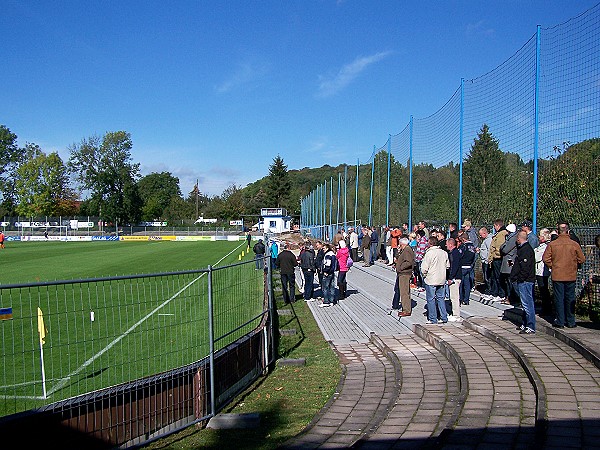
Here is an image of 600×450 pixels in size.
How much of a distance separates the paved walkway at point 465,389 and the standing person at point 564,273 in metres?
0.29

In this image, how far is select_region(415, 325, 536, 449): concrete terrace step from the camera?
5.14m

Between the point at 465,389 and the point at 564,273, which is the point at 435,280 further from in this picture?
the point at 465,389

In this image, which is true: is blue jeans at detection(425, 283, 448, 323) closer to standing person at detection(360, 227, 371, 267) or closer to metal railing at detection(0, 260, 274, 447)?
metal railing at detection(0, 260, 274, 447)

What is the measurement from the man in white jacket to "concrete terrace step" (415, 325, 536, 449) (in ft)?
6.07

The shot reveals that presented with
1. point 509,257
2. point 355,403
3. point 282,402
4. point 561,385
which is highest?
point 509,257

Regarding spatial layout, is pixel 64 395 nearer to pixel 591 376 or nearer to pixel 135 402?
pixel 135 402

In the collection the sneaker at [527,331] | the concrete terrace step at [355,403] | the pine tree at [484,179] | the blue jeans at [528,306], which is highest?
the pine tree at [484,179]

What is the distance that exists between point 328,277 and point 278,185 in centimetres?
10524

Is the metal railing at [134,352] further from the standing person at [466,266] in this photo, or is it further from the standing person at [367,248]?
the standing person at [367,248]

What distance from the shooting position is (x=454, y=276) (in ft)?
40.2

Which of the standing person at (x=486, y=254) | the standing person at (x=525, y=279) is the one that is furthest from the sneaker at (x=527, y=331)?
the standing person at (x=486, y=254)

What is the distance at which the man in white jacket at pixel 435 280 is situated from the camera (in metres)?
11.4

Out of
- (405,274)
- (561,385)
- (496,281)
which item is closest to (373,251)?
(496,281)

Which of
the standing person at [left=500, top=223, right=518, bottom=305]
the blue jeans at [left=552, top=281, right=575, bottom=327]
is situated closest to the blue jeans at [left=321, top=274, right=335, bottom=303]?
the standing person at [left=500, top=223, right=518, bottom=305]
